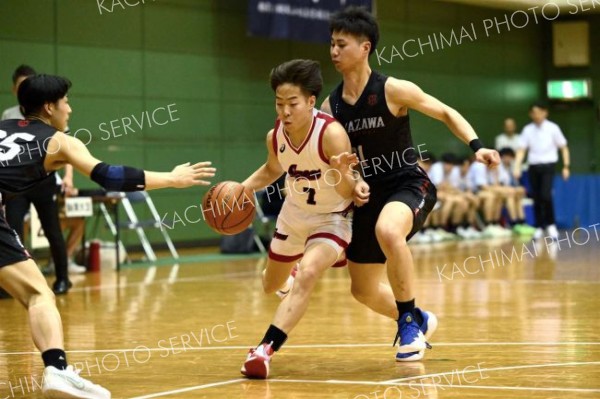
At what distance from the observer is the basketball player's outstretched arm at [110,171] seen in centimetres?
466

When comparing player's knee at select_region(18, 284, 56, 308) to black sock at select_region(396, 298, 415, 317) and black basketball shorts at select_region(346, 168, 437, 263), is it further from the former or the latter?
black sock at select_region(396, 298, 415, 317)

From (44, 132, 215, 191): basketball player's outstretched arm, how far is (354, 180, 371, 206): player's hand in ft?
2.79

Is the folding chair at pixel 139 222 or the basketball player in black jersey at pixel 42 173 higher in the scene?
the basketball player in black jersey at pixel 42 173

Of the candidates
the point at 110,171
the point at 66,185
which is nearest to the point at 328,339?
the point at 110,171

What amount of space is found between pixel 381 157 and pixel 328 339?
1.34 m

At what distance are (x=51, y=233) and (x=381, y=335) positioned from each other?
3798mm

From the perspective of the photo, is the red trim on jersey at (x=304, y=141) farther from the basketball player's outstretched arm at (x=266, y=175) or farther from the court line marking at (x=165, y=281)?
the court line marking at (x=165, y=281)

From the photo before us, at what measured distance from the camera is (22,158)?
4.71m

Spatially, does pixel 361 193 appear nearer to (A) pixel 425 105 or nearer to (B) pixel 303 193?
(B) pixel 303 193

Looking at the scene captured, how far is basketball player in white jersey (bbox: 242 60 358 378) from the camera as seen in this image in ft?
17.0

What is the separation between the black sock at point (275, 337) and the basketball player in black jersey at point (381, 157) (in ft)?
2.22

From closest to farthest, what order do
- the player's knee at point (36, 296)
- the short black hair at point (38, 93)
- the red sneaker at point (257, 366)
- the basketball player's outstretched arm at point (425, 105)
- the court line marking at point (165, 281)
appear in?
the player's knee at point (36, 296) < the short black hair at point (38, 93) < the red sneaker at point (257, 366) < the basketball player's outstretched arm at point (425, 105) < the court line marking at point (165, 281)

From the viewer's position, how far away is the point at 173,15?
15078mm

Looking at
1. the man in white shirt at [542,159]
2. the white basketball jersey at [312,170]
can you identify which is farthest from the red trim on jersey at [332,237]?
the man in white shirt at [542,159]
